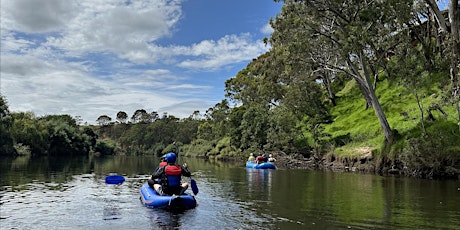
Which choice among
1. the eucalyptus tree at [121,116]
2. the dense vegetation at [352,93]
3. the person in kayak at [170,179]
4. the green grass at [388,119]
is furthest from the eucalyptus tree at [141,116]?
the person in kayak at [170,179]

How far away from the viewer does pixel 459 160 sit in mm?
27297

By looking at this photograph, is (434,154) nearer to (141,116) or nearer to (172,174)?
(172,174)

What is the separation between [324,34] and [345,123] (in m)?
18.3

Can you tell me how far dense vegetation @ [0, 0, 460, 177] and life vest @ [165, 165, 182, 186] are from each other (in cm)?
1782

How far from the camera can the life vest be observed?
625 inches

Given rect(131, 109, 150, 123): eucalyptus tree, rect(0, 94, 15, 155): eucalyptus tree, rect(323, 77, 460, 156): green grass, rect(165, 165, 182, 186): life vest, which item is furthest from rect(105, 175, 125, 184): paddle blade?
rect(131, 109, 150, 123): eucalyptus tree

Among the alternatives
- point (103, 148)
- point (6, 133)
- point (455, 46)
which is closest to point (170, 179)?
point (455, 46)

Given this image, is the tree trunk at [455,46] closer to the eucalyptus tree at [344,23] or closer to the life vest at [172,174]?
the eucalyptus tree at [344,23]

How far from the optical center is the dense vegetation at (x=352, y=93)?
28.5 m

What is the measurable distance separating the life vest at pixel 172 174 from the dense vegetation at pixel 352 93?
58.5ft

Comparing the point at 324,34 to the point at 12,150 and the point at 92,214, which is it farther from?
the point at 12,150

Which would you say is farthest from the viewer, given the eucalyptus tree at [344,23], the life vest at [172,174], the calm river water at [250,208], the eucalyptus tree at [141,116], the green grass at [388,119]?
the eucalyptus tree at [141,116]

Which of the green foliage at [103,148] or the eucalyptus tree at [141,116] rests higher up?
the eucalyptus tree at [141,116]

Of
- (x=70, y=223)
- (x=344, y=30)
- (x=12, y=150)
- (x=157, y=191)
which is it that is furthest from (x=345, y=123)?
(x=12, y=150)
